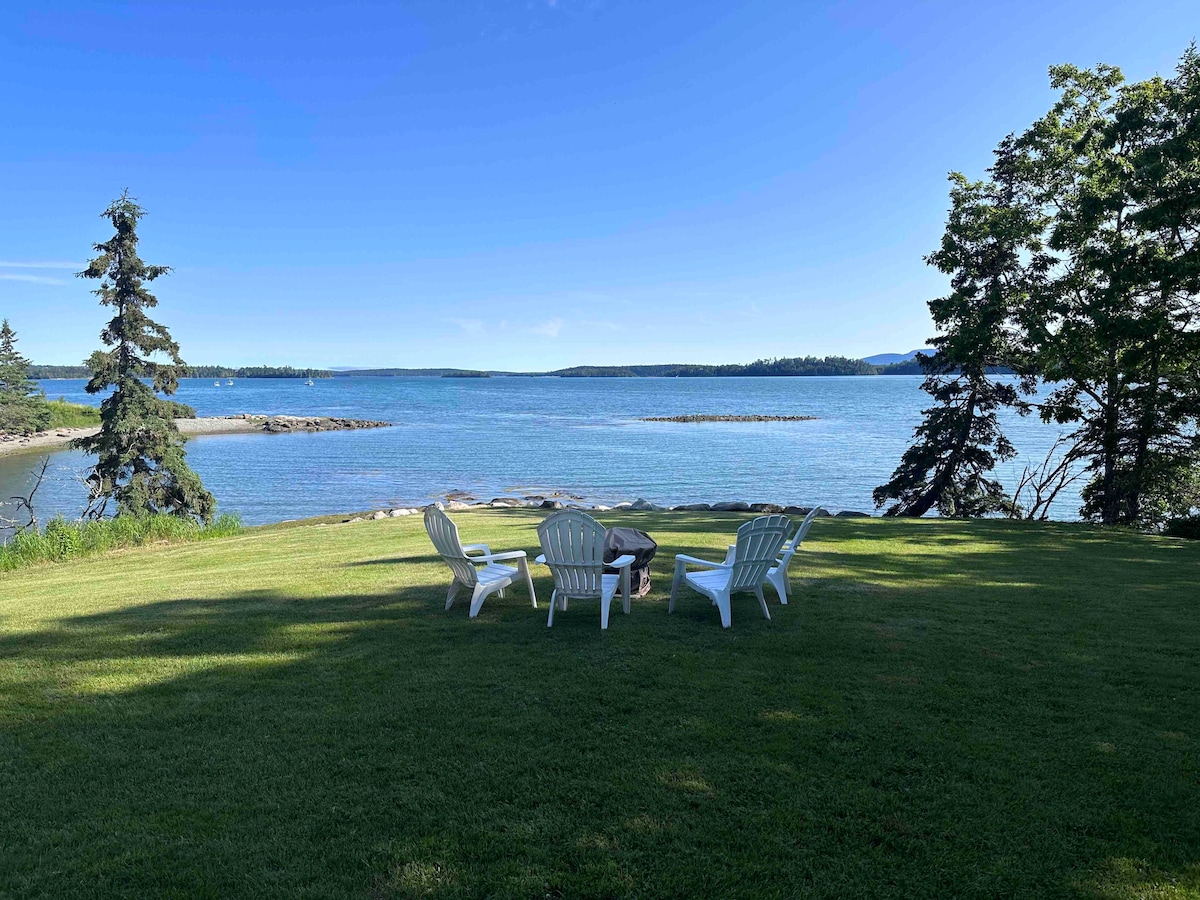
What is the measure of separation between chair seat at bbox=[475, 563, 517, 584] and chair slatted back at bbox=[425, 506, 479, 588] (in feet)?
0.35

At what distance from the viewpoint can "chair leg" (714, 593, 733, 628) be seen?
19.7 feet

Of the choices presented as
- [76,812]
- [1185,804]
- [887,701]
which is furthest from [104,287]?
[1185,804]

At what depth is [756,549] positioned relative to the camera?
20.6 feet

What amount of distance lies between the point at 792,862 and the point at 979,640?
3675 millimetres

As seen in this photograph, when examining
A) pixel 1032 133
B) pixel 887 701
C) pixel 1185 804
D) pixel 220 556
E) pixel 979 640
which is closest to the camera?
pixel 1185 804

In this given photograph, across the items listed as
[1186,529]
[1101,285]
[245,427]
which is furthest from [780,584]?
[245,427]

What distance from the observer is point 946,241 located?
62.1ft

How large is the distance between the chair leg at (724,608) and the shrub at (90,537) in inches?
453

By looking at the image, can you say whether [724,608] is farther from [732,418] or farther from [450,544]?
[732,418]

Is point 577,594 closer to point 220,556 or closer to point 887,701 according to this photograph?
point 887,701

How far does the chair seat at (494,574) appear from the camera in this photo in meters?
6.55

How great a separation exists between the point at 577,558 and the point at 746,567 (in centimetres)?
156

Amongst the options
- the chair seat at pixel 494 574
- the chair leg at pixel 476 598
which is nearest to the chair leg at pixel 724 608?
the chair seat at pixel 494 574

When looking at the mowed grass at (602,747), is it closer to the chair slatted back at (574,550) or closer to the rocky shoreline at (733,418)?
the chair slatted back at (574,550)
